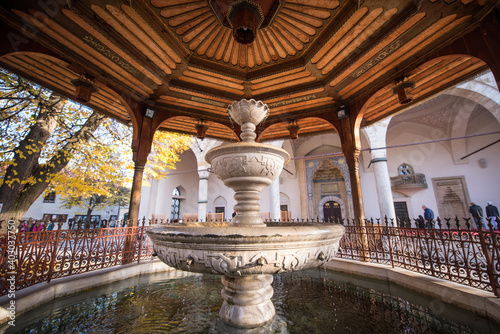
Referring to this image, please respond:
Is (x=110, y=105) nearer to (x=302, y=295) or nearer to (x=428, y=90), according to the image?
(x=302, y=295)

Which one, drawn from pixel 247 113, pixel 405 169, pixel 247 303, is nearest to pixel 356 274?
pixel 247 303

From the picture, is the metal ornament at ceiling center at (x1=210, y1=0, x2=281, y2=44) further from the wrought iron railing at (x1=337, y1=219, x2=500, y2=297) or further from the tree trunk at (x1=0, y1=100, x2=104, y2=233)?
the tree trunk at (x1=0, y1=100, x2=104, y2=233)

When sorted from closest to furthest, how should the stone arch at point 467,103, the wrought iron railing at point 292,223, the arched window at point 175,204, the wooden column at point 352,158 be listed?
the wrought iron railing at point 292,223 < the wooden column at point 352,158 < the stone arch at point 467,103 < the arched window at point 175,204

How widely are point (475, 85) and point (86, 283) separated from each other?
1399cm

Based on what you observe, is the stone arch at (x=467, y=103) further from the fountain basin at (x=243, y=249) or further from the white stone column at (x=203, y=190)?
the white stone column at (x=203, y=190)

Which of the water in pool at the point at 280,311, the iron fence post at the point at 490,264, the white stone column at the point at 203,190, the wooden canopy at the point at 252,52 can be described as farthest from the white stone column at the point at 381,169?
the white stone column at the point at 203,190

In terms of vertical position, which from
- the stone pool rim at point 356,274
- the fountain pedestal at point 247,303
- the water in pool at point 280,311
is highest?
the fountain pedestal at point 247,303

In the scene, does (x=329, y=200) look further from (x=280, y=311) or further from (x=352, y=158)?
(x=280, y=311)

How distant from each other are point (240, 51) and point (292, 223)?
3.39 m

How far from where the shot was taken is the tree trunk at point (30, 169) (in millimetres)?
4516

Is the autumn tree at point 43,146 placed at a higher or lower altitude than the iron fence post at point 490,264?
higher

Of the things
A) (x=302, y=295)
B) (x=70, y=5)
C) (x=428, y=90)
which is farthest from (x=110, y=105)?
(x=428, y=90)

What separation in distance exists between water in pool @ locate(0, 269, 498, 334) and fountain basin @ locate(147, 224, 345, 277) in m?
0.81

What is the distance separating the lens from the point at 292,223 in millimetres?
3346
